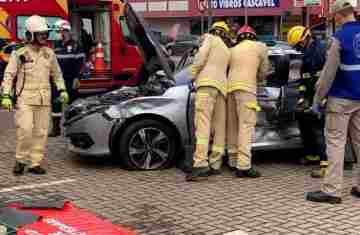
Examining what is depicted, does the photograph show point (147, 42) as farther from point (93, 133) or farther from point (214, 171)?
point (214, 171)

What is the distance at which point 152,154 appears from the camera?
24.3ft

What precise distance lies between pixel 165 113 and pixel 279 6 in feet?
94.0

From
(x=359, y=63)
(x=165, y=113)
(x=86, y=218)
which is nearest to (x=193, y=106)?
(x=165, y=113)

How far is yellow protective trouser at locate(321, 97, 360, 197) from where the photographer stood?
5.82 meters

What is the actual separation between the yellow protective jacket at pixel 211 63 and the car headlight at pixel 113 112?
1.01 metres

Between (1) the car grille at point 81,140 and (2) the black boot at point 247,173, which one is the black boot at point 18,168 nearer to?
(1) the car grille at point 81,140

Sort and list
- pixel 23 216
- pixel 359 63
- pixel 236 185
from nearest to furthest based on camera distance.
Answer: pixel 23 216, pixel 359 63, pixel 236 185

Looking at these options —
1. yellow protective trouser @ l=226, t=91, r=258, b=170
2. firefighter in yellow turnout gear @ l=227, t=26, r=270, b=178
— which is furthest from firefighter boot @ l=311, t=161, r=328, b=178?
yellow protective trouser @ l=226, t=91, r=258, b=170

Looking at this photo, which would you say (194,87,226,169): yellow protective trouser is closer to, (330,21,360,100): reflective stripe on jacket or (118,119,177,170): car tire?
(118,119,177,170): car tire

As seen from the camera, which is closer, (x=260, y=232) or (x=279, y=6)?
(x=260, y=232)

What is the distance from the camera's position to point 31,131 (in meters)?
7.29

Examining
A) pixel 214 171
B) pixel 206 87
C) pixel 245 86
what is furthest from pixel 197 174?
pixel 245 86

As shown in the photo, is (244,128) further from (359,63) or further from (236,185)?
(359,63)

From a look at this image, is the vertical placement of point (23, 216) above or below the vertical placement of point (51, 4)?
below
